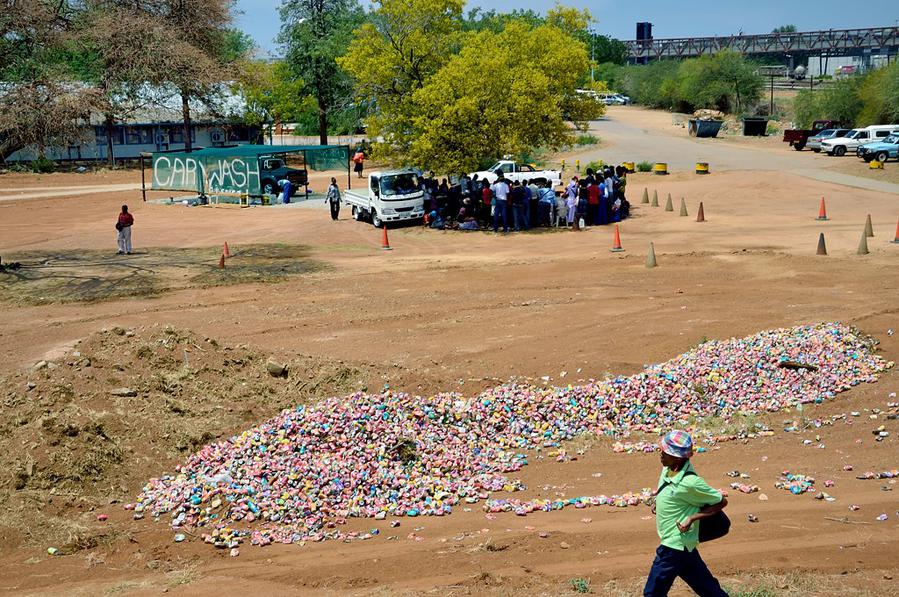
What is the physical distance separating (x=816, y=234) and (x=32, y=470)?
2294 cm

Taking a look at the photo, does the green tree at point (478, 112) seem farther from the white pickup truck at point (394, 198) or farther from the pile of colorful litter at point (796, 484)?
the pile of colorful litter at point (796, 484)

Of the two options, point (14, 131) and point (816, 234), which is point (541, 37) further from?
point (14, 131)

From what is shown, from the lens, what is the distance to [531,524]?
8.91 meters

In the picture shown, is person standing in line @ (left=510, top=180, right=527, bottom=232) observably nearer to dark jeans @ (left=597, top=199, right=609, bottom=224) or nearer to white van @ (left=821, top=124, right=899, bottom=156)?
dark jeans @ (left=597, top=199, right=609, bottom=224)

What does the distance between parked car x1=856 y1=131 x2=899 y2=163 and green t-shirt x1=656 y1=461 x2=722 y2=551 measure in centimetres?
4594

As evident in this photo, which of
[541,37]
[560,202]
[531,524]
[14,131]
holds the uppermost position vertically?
[541,37]

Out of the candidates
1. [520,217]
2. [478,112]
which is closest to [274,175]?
[478,112]

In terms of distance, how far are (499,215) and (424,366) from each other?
604 inches

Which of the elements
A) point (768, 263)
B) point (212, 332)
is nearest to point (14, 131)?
point (212, 332)

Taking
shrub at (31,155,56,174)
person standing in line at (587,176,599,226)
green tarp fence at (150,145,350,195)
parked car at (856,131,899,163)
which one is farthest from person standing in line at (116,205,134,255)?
parked car at (856,131,899,163)

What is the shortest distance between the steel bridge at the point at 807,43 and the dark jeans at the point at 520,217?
88354mm

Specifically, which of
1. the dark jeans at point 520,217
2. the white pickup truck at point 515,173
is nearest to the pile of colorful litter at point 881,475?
the dark jeans at point 520,217

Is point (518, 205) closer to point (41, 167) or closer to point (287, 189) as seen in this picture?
point (287, 189)

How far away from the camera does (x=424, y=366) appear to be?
14.7 m
